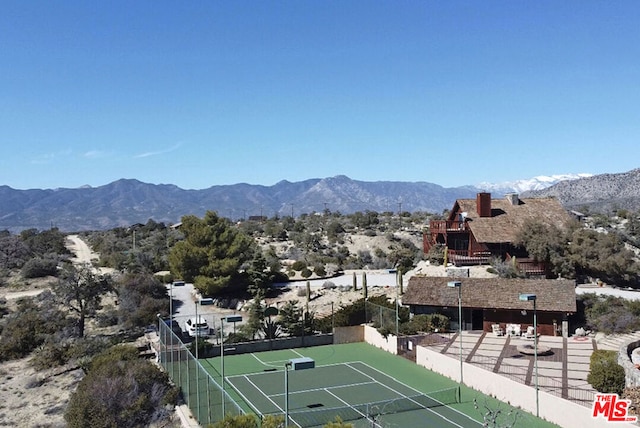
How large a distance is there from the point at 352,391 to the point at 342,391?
1.30 ft

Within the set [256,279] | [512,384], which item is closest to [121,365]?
[512,384]

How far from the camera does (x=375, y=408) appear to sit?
68.9 feet

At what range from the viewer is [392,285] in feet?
142

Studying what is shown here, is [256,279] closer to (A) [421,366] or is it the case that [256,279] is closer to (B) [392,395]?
(A) [421,366]

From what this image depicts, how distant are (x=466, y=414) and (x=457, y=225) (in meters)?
25.2

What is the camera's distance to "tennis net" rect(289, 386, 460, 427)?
20172 mm

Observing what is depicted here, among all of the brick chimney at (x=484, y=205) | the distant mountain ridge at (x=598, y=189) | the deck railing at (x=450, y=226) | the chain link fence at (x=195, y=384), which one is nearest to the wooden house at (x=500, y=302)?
the deck railing at (x=450, y=226)

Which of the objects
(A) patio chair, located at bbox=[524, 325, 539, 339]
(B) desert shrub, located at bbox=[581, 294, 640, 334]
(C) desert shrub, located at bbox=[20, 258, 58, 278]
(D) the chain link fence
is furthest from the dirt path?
(B) desert shrub, located at bbox=[581, 294, 640, 334]

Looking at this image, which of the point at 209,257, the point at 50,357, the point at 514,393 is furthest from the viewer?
the point at 209,257

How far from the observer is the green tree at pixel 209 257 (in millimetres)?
42906

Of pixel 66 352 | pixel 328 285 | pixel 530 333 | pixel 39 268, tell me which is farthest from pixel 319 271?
pixel 66 352

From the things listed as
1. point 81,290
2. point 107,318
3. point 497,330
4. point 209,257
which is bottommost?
point 497,330

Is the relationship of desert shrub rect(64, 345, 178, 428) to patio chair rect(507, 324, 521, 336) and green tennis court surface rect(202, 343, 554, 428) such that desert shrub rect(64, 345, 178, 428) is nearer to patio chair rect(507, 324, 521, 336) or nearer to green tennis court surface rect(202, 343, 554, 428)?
green tennis court surface rect(202, 343, 554, 428)

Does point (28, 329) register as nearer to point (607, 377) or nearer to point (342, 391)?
point (342, 391)
